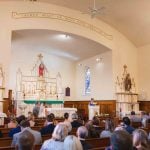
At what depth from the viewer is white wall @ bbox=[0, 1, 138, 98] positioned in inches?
494

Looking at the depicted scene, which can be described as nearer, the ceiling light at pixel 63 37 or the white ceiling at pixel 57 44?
the white ceiling at pixel 57 44

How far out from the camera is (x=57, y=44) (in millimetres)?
16516

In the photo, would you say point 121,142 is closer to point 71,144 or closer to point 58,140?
point 71,144

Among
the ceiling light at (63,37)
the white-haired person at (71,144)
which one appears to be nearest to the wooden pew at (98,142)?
the white-haired person at (71,144)

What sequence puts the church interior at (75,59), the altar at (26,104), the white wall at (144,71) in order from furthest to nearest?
the white wall at (144,71)
the altar at (26,104)
the church interior at (75,59)

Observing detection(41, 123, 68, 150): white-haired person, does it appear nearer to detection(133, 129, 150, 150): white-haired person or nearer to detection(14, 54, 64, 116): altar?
detection(133, 129, 150, 150): white-haired person

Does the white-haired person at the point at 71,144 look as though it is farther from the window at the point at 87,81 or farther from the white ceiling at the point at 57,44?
the window at the point at 87,81

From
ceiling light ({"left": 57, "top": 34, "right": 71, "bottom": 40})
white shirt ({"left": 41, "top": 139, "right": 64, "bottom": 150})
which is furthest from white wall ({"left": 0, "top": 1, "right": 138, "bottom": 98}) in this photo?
white shirt ({"left": 41, "top": 139, "right": 64, "bottom": 150})

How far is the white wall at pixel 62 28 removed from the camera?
41.2ft

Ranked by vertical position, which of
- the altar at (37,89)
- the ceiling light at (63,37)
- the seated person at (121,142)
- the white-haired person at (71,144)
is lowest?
the white-haired person at (71,144)

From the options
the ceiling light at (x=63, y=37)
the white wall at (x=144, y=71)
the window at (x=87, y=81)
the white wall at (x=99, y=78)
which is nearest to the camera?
the ceiling light at (x=63, y=37)

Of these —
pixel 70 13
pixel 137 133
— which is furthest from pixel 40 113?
pixel 137 133

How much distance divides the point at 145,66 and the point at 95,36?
390cm

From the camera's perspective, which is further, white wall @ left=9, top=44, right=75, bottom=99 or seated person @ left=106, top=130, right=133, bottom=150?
white wall @ left=9, top=44, right=75, bottom=99
